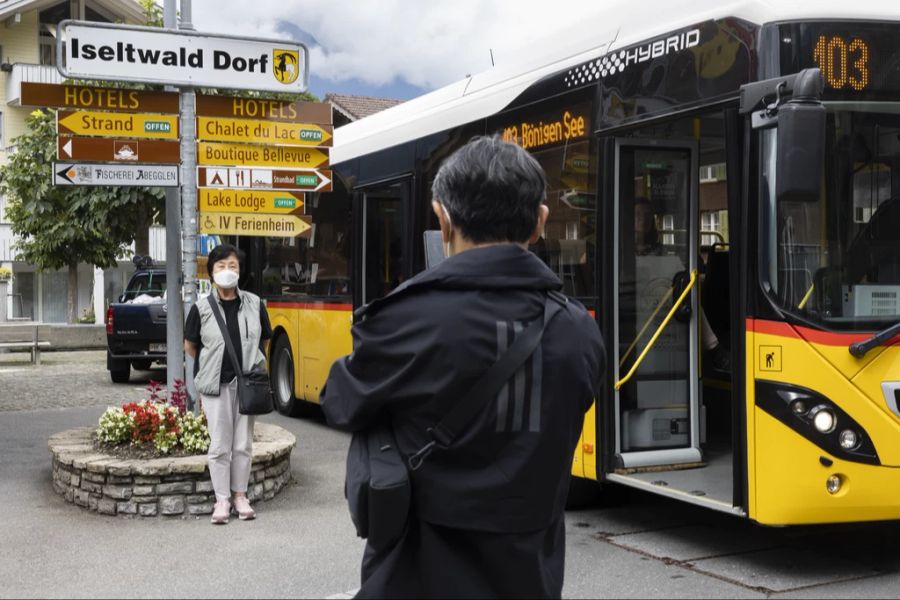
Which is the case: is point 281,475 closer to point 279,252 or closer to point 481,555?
point 279,252

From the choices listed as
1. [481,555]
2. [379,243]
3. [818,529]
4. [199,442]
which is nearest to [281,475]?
[199,442]

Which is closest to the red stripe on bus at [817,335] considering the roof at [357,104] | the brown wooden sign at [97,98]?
the brown wooden sign at [97,98]

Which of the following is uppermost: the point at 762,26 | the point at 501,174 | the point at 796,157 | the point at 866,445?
the point at 762,26

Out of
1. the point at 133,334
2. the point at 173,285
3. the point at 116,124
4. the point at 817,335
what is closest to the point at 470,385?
the point at 817,335

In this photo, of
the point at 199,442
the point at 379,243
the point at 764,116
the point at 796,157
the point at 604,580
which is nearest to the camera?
the point at 796,157

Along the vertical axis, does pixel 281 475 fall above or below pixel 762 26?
below

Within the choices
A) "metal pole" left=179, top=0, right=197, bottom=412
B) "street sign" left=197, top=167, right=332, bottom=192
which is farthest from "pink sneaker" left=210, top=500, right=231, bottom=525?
"street sign" left=197, top=167, right=332, bottom=192

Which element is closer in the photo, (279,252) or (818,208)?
(818,208)

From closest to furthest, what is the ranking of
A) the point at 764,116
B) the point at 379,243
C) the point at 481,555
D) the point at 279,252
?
the point at 481,555 < the point at 764,116 < the point at 379,243 < the point at 279,252

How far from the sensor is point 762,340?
5781 millimetres

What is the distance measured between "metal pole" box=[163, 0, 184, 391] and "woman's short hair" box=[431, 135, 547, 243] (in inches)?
269

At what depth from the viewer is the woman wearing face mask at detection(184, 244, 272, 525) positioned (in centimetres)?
737

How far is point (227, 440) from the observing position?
7.43m

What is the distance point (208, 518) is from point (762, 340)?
12.8 ft
